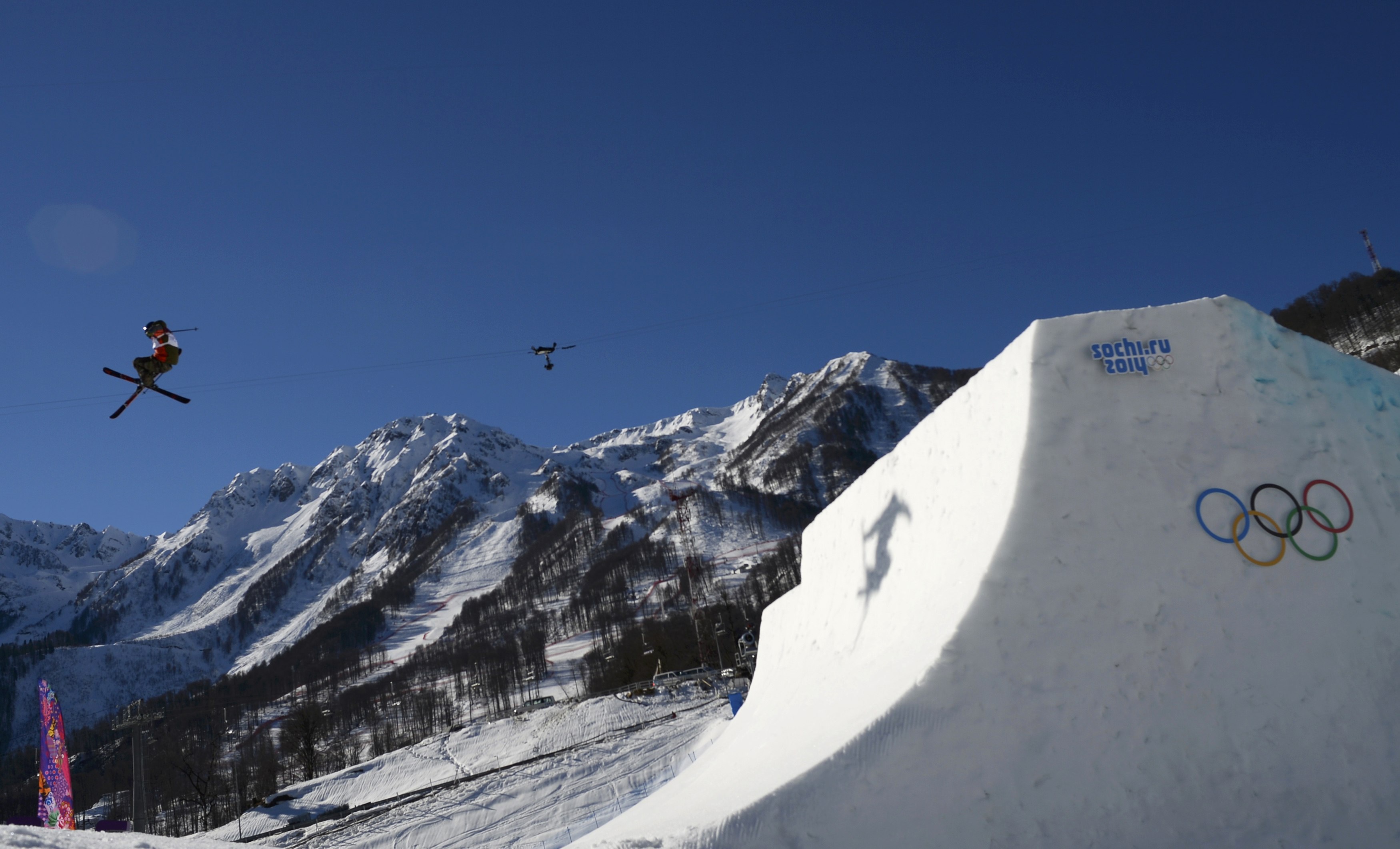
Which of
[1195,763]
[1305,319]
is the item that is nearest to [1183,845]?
[1195,763]

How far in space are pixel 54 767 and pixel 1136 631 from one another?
4320 centimetres

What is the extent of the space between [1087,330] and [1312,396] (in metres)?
2.99

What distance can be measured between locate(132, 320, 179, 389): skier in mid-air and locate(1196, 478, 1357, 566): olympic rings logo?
20505 millimetres

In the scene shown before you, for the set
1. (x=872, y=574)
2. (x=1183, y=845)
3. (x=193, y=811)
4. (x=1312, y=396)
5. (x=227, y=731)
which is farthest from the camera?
(x=227, y=731)

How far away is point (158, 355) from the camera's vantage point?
17328mm

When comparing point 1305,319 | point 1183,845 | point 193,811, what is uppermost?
point 1305,319

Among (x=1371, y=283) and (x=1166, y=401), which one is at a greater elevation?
(x=1371, y=283)

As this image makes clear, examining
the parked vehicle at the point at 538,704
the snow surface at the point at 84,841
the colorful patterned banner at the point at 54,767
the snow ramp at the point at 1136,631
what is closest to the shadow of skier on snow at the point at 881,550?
the snow ramp at the point at 1136,631

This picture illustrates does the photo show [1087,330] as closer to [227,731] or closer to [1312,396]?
[1312,396]

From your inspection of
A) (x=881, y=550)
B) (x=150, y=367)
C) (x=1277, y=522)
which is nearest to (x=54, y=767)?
(x=150, y=367)

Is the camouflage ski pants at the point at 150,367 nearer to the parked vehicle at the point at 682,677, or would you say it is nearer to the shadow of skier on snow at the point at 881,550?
the shadow of skier on snow at the point at 881,550

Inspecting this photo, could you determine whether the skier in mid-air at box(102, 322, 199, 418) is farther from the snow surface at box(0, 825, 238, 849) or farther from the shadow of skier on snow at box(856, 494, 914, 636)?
the shadow of skier on snow at box(856, 494, 914, 636)

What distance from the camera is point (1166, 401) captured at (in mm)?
9867

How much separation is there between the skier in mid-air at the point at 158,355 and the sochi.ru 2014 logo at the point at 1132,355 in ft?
62.9
